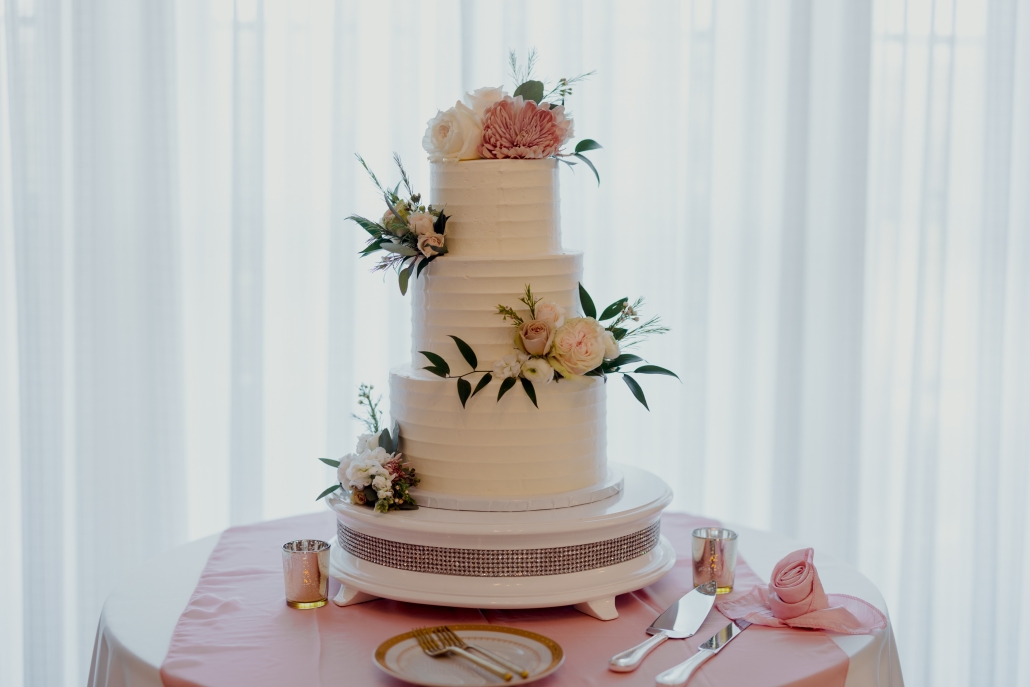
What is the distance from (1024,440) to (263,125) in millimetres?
3042

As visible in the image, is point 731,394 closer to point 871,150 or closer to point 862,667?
point 871,150

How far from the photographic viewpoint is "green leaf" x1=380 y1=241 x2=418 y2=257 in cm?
198

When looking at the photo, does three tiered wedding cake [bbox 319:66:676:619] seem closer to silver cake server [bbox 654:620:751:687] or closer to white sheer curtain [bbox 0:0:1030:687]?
silver cake server [bbox 654:620:751:687]

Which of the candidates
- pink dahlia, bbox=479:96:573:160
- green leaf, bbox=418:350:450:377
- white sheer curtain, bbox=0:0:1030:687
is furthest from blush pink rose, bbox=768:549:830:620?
white sheer curtain, bbox=0:0:1030:687

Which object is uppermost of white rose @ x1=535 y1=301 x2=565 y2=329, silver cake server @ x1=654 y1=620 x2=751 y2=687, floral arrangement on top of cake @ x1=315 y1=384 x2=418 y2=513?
white rose @ x1=535 y1=301 x2=565 y2=329

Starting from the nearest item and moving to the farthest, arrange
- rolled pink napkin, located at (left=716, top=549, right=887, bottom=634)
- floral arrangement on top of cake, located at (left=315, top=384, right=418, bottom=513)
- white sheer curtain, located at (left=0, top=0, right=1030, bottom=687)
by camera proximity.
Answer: rolled pink napkin, located at (left=716, top=549, right=887, bottom=634) < floral arrangement on top of cake, located at (left=315, top=384, right=418, bottom=513) < white sheer curtain, located at (left=0, top=0, right=1030, bottom=687)

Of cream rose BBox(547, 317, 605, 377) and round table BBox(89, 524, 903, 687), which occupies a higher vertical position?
cream rose BBox(547, 317, 605, 377)

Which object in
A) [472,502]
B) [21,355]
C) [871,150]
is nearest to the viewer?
[472,502]

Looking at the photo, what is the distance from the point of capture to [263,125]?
3.29m

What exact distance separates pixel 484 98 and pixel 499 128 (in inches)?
3.0

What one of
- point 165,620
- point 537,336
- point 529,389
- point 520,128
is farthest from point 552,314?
point 165,620

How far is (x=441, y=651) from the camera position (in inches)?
65.1

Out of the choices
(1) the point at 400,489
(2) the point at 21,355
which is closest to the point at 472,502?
(1) the point at 400,489

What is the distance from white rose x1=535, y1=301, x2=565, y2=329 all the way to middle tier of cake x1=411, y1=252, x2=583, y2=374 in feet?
0.26
